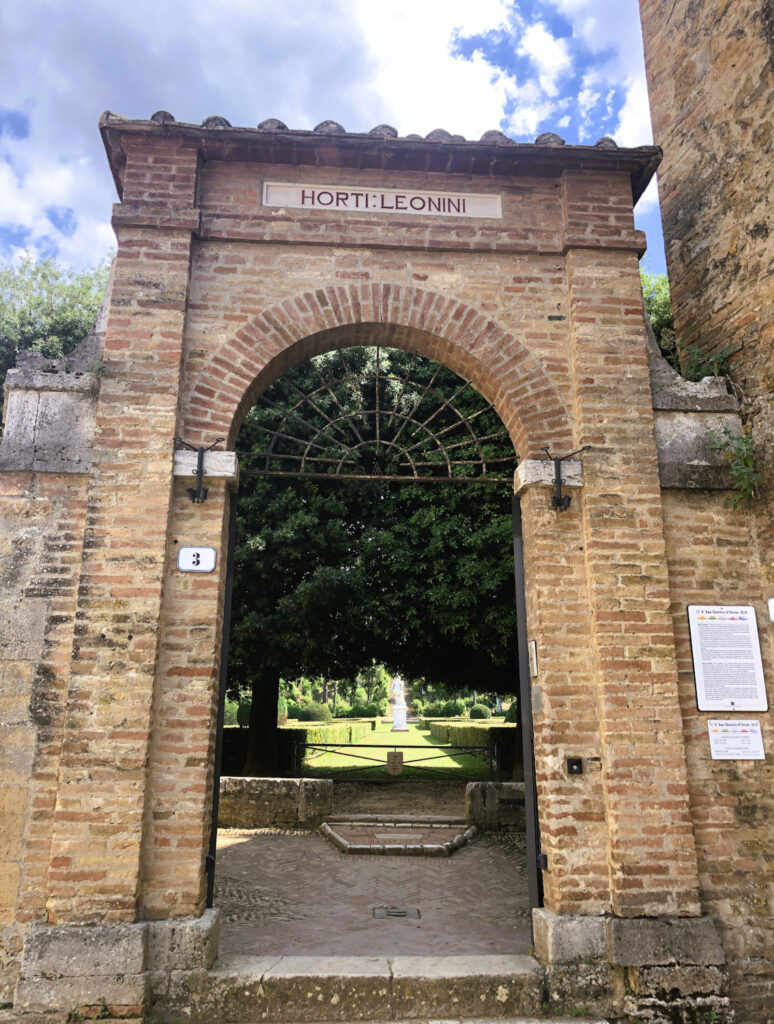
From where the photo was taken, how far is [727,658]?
504cm

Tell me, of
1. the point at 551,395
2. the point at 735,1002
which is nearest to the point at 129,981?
the point at 735,1002

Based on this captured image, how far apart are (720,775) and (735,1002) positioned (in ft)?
4.46

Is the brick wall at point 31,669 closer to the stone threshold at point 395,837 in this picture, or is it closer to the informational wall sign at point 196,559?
the informational wall sign at point 196,559

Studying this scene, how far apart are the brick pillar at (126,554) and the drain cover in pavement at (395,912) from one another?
2.97m

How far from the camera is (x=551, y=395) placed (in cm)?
547

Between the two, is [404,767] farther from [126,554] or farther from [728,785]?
[126,554]

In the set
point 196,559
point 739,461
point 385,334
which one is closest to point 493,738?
point 739,461

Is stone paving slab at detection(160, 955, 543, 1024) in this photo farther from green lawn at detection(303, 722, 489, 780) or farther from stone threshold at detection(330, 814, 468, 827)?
green lawn at detection(303, 722, 489, 780)

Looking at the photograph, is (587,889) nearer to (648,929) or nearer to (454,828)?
(648,929)

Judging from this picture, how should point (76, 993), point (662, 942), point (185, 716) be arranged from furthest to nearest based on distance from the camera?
point (185, 716), point (662, 942), point (76, 993)

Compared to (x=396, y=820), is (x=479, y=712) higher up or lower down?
higher up

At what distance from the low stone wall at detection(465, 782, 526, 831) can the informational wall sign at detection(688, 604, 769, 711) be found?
5.79 meters

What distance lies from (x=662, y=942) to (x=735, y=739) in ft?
4.62

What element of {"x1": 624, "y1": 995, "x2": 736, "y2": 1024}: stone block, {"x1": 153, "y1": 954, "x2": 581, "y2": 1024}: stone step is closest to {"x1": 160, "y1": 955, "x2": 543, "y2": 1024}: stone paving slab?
{"x1": 153, "y1": 954, "x2": 581, "y2": 1024}: stone step
